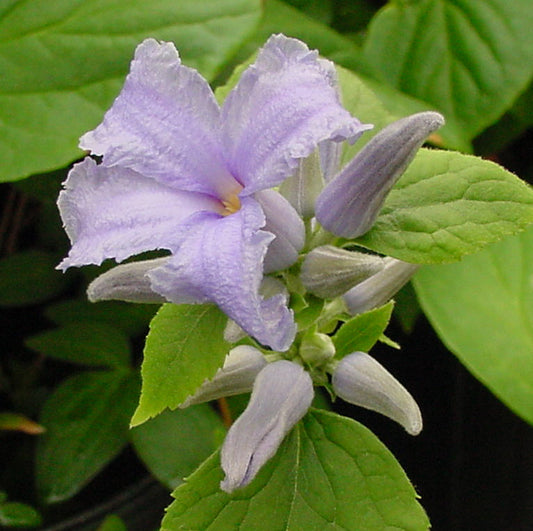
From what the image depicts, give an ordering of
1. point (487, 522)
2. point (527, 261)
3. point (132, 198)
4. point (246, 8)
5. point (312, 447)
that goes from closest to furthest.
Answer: point (132, 198) → point (312, 447) → point (246, 8) → point (527, 261) → point (487, 522)

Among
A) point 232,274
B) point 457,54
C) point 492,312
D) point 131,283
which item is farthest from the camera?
point 457,54

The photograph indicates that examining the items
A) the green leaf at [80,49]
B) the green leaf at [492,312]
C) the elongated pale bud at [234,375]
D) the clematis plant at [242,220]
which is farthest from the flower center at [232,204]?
the green leaf at [492,312]

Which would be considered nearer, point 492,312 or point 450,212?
point 450,212

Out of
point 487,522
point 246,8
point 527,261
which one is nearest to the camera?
point 246,8

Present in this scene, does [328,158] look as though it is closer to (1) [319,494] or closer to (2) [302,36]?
(1) [319,494]

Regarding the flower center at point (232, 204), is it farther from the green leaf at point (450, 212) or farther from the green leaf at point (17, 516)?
the green leaf at point (17, 516)

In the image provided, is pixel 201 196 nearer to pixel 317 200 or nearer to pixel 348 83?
pixel 317 200

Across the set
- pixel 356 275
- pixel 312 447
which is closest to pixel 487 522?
pixel 312 447

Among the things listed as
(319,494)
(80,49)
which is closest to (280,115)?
(319,494)
